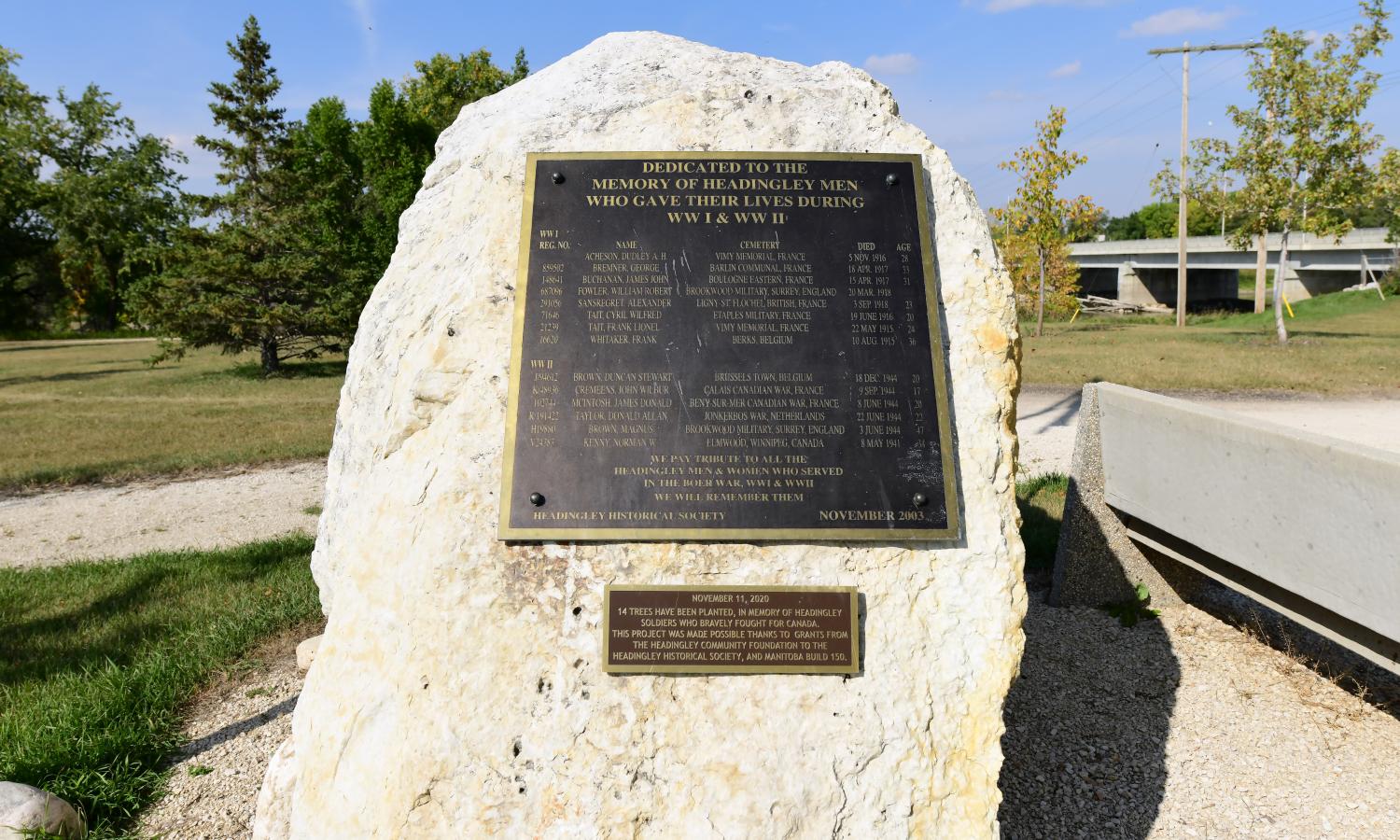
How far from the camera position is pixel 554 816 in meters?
2.58

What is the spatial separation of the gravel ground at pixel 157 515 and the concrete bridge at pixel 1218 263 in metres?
30.0

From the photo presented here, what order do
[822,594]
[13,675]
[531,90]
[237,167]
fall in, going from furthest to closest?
[237,167] → [13,675] → [531,90] → [822,594]

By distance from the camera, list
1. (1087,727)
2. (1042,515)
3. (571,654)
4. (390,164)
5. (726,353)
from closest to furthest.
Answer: (571,654) → (726,353) → (1087,727) → (1042,515) → (390,164)

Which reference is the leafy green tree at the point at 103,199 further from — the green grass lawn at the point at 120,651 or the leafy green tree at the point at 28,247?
the green grass lawn at the point at 120,651

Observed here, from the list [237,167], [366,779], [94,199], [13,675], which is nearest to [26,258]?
[94,199]

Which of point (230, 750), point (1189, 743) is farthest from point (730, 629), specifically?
point (230, 750)

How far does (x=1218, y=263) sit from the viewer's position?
33531mm

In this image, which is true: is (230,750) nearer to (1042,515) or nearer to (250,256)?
(1042,515)

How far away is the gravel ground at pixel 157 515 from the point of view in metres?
7.01

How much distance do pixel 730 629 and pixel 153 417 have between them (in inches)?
558

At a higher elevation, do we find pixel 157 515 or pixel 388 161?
pixel 388 161

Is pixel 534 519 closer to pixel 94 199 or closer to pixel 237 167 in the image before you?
pixel 237 167

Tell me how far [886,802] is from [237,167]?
20.2 meters

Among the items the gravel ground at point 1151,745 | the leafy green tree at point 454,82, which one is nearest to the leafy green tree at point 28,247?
the leafy green tree at point 454,82
